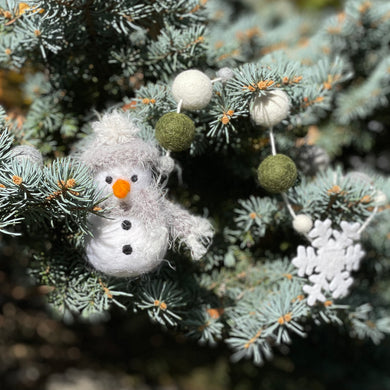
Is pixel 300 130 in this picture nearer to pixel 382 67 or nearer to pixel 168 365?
pixel 382 67

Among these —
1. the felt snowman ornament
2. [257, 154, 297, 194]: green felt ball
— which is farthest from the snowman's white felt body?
[257, 154, 297, 194]: green felt ball

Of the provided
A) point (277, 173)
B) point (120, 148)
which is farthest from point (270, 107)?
point (120, 148)

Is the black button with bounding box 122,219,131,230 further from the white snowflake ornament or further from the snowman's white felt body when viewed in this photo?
the white snowflake ornament

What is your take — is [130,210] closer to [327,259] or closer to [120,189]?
[120,189]

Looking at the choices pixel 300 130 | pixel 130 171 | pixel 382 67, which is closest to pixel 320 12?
pixel 382 67

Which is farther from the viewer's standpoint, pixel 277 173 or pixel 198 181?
pixel 198 181

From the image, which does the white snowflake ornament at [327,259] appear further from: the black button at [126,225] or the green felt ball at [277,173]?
the black button at [126,225]
